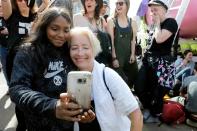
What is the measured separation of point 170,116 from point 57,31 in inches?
127

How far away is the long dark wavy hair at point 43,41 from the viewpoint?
68.8 inches

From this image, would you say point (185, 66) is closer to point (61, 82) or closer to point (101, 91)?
point (101, 91)

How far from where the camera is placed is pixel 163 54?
447cm

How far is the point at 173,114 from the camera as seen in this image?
15.4 ft

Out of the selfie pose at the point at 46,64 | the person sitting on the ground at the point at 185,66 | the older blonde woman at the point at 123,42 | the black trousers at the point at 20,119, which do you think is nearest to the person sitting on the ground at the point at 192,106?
the older blonde woman at the point at 123,42

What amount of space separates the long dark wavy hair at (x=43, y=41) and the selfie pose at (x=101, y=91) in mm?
109

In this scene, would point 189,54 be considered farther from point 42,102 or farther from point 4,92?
point 42,102

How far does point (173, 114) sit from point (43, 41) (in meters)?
3.21

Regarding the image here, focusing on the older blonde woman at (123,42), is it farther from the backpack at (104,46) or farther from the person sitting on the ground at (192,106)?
the person sitting on the ground at (192,106)

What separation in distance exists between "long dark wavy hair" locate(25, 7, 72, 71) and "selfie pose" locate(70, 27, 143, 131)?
109 mm

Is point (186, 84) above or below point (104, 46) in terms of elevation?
below

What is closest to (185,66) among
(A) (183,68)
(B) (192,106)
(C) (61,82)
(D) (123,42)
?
(A) (183,68)

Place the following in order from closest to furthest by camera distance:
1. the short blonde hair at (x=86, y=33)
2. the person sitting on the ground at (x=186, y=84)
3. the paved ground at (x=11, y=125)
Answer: the short blonde hair at (x=86, y=33) < the paved ground at (x=11, y=125) < the person sitting on the ground at (x=186, y=84)

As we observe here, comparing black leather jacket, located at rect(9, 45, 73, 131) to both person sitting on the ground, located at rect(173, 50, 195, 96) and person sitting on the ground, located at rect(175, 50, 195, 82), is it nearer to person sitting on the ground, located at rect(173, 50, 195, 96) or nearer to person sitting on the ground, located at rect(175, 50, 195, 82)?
person sitting on the ground, located at rect(173, 50, 195, 96)
